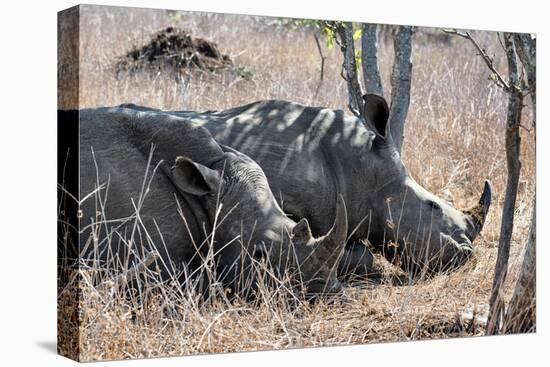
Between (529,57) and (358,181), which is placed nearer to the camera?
(529,57)

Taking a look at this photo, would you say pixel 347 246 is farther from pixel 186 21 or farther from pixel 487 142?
pixel 186 21

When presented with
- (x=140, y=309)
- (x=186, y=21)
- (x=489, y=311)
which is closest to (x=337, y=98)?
(x=489, y=311)

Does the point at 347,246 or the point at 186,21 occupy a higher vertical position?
the point at 186,21

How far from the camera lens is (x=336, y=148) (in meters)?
8.30

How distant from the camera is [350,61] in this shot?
8.79m

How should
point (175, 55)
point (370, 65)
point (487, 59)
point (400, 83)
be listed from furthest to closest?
point (175, 55), point (370, 65), point (400, 83), point (487, 59)

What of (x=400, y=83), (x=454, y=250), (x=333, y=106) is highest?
(x=400, y=83)

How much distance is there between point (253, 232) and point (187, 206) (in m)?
0.52

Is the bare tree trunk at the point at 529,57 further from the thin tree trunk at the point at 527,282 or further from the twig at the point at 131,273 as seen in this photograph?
the twig at the point at 131,273

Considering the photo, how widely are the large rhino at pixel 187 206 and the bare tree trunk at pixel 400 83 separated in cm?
143

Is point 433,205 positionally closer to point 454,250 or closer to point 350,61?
point 454,250

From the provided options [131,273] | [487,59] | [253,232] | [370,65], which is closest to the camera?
[131,273]

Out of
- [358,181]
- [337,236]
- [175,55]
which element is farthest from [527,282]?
[175,55]

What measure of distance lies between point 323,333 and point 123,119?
6.33 feet
